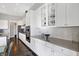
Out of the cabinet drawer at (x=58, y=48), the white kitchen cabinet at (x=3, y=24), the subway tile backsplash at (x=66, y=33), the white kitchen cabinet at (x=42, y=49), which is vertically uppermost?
the white kitchen cabinet at (x=3, y=24)

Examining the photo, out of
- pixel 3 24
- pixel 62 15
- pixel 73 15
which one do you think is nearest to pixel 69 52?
pixel 73 15

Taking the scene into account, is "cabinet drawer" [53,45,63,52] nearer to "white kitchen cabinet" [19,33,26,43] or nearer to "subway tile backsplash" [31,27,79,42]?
"subway tile backsplash" [31,27,79,42]

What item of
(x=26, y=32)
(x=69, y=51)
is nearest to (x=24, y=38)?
(x=26, y=32)

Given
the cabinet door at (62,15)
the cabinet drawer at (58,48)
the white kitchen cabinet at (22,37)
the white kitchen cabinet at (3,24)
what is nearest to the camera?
the cabinet drawer at (58,48)

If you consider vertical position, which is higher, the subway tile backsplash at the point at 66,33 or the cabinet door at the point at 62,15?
the cabinet door at the point at 62,15

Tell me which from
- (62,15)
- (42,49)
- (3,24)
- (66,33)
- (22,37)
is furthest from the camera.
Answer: (22,37)

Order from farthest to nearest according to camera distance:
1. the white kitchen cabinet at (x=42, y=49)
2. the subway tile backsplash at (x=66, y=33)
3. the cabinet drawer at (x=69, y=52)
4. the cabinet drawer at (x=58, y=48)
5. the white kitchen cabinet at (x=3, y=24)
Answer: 1. the white kitchen cabinet at (x=3, y=24)
2. the white kitchen cabinet at (x=42, y=49)
3. the subway tile backsplash at (x=66, y=33)
4. the cabinet drawer at (x=58, y=48)
5. the cabinet drawer at (x=69, y=52)

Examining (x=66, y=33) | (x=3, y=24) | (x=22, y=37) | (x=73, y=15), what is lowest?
(x=22, y=37)

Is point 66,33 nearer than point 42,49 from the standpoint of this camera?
Yes

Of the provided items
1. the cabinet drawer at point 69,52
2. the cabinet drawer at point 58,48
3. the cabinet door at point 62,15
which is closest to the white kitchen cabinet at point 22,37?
the cabinet door at point 62,15

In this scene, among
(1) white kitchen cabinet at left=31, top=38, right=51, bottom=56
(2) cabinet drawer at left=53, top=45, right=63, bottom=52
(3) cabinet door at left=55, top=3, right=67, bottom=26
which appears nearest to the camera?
(2) cabinet drawer at left=53, top=45, right=63, bottom=52

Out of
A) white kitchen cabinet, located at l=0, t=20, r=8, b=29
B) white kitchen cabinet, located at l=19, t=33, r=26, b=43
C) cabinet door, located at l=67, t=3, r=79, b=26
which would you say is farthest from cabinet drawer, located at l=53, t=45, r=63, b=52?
white kitchen cabinet, located at l=19, t=33, r=26, b=43

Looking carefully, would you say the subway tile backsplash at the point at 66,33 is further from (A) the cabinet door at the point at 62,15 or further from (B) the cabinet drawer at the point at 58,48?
(B) the cabinet drawer at the point at 58,48

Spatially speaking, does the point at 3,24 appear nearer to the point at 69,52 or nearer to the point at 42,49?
the point at 42,49
